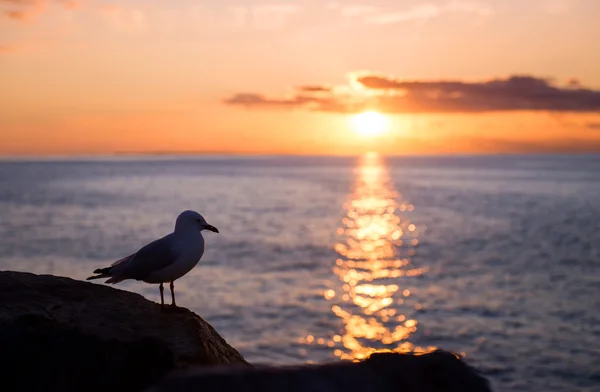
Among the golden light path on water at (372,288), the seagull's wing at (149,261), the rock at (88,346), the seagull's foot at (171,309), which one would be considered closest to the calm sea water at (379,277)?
the golden light path on water at (372,288)

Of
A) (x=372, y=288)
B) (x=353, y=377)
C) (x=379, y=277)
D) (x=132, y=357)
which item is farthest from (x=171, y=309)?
(x=379, y=277)

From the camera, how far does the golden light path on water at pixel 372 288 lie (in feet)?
82.6

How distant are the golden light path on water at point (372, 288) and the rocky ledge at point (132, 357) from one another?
252 centimetres

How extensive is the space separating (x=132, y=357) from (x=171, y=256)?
1994mm

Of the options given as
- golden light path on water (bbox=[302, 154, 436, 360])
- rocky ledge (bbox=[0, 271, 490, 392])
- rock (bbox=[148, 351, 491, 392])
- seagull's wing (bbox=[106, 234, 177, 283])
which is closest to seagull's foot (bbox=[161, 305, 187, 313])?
rocky ledge (bbox=[0, 271, 490, 392])

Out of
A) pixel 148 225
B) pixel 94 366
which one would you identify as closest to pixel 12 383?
pixel 94 366

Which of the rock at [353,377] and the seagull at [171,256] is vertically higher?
the seagull at [171,256]

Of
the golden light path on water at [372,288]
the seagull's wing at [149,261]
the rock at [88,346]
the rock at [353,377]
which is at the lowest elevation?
the golden light path on water at [372,288]

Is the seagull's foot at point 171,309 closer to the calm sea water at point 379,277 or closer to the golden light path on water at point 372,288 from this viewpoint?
the golden light path on water at point 372,288

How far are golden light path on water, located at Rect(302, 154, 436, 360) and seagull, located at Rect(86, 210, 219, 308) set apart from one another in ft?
8.35

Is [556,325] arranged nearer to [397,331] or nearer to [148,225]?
[397,331]

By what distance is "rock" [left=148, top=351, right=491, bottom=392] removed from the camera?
4320mm

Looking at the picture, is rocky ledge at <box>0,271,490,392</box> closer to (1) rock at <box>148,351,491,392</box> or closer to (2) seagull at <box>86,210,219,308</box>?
(1) rock at <box>148,351,491,392</box>

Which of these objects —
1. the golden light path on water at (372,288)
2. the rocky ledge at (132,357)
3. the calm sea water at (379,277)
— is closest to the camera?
the rocky ledge at (132,357)
